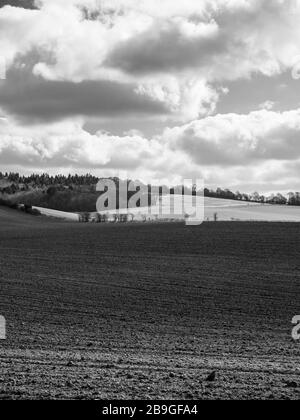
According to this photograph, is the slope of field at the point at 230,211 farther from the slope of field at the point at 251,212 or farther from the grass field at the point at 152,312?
the grass field at the point at 152,312

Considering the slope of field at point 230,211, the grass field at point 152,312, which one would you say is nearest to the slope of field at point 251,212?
the slope of field at point 230,211

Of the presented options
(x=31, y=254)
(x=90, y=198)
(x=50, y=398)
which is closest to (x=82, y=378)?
(x=50, y=398)

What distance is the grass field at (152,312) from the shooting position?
8438 millimetres

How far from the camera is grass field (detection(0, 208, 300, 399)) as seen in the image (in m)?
8.44

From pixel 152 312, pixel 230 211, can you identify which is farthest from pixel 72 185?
pixel 152 312

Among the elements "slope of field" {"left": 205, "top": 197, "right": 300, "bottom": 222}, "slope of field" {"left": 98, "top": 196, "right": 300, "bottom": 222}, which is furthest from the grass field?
"slope of field" {"left": 98, "top": 196, "right": 300, "bottom": 222}

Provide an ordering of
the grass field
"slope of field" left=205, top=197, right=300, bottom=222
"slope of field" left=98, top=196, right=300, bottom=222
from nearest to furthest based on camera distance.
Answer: the grass field → "slope of field" left=205, top=197, right=300, bottom=222 → "slope of field" left=98, top=196, right=300, bottom=222

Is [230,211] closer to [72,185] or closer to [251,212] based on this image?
[251,212]

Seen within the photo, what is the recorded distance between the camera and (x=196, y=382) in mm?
8297

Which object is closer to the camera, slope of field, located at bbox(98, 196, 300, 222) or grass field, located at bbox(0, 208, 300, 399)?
grass field, located at bbox(0, 208, 300, 399)

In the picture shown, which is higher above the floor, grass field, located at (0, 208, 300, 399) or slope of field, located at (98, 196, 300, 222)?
slope of field, located at (98, 196, 300, 222)

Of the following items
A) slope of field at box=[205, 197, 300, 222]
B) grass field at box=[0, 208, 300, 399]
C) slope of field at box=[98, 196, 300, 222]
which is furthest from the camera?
slope of field at box=[98, 196, 300, 222]

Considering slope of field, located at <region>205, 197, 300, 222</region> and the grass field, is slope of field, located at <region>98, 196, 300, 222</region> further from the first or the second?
the grass field

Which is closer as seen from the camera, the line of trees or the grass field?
the grass field
